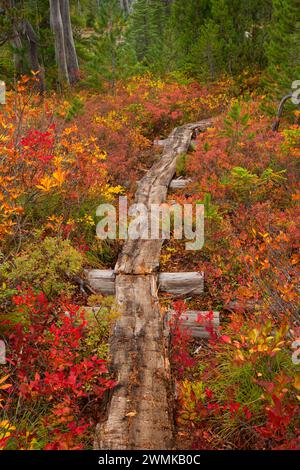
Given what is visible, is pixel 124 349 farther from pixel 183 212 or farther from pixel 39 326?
pixel 183 212

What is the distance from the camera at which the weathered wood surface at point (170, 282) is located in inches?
200

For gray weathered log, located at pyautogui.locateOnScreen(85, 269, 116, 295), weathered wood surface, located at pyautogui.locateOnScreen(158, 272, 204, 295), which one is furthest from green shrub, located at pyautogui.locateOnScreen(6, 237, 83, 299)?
weathered wood surface, located at pyautogui.locateOnScreen(158, 272, 204, 295)

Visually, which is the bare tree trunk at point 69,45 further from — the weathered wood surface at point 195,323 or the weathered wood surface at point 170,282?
the weathered wood surface at point 195,323

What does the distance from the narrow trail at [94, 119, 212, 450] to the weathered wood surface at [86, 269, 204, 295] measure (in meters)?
0.11

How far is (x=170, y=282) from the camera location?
515cm

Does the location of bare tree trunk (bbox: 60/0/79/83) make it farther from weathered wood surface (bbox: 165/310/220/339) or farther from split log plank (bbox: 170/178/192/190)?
weathered wood surface (bbox: 165/310/220/339)

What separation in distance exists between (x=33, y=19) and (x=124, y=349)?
13.3m

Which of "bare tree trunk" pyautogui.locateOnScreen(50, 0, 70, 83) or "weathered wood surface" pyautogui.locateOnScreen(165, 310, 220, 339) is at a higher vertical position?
"bare tree trunk" pyautogui.locateOnScreen(50, 0, 70, 83)

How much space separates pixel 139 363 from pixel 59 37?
14.5 metres

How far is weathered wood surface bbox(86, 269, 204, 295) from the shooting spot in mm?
5086

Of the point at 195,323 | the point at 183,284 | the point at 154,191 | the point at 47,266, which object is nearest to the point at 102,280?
the point at 47,266

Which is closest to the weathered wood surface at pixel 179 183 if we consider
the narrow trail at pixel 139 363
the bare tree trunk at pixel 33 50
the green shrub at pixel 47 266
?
the narrow trail at pixel 139 363
